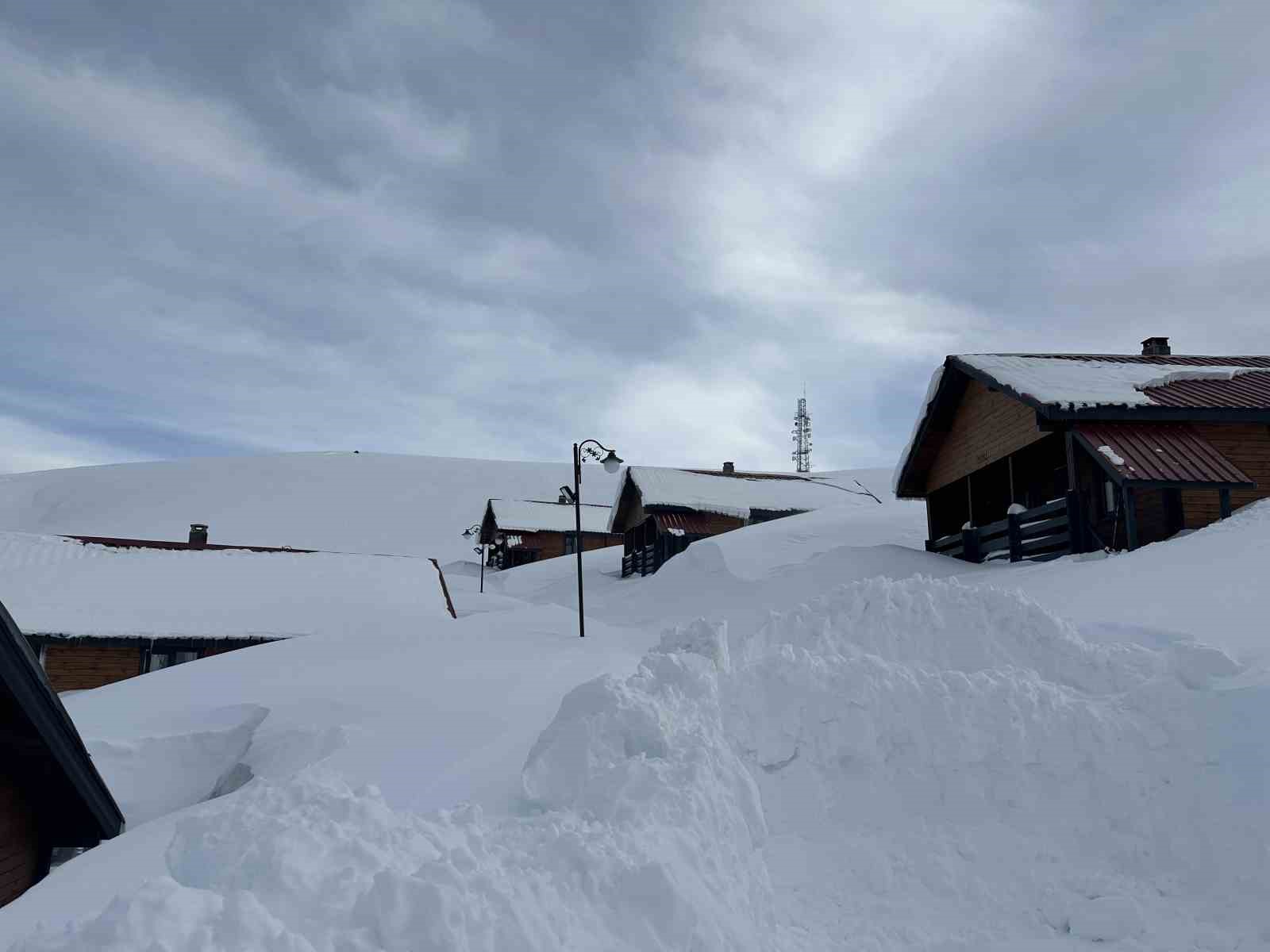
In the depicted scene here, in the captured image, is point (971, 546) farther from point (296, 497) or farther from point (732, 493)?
point (296, 497)

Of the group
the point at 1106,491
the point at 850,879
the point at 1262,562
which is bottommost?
the point at 850,879

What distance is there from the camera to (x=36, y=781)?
601 cm

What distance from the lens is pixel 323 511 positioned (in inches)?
3169

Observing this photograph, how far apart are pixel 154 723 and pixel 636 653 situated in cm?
663

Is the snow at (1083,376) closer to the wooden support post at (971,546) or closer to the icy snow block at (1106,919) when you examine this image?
the wooden support post at (971,546)

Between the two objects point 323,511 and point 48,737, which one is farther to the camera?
point 323,511

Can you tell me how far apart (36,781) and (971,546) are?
16.2m

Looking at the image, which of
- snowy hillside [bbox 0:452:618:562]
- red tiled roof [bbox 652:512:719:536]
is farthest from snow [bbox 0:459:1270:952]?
snowy hillside [bbox 0:452:618:562]

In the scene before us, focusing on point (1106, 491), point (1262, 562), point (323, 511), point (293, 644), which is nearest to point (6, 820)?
point (293, 644)

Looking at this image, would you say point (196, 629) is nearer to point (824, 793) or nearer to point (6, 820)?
point (6, 820)

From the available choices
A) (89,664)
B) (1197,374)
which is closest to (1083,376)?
(1197,374)

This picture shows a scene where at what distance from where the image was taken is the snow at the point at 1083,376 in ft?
49.1

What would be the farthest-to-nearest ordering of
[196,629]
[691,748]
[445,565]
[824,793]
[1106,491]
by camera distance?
1. [445,565]
2. [196,629]
3. [1106,491]
4. [824,793]
5. [691,748]

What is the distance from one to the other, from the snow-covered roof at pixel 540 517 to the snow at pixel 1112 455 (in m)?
32.4
